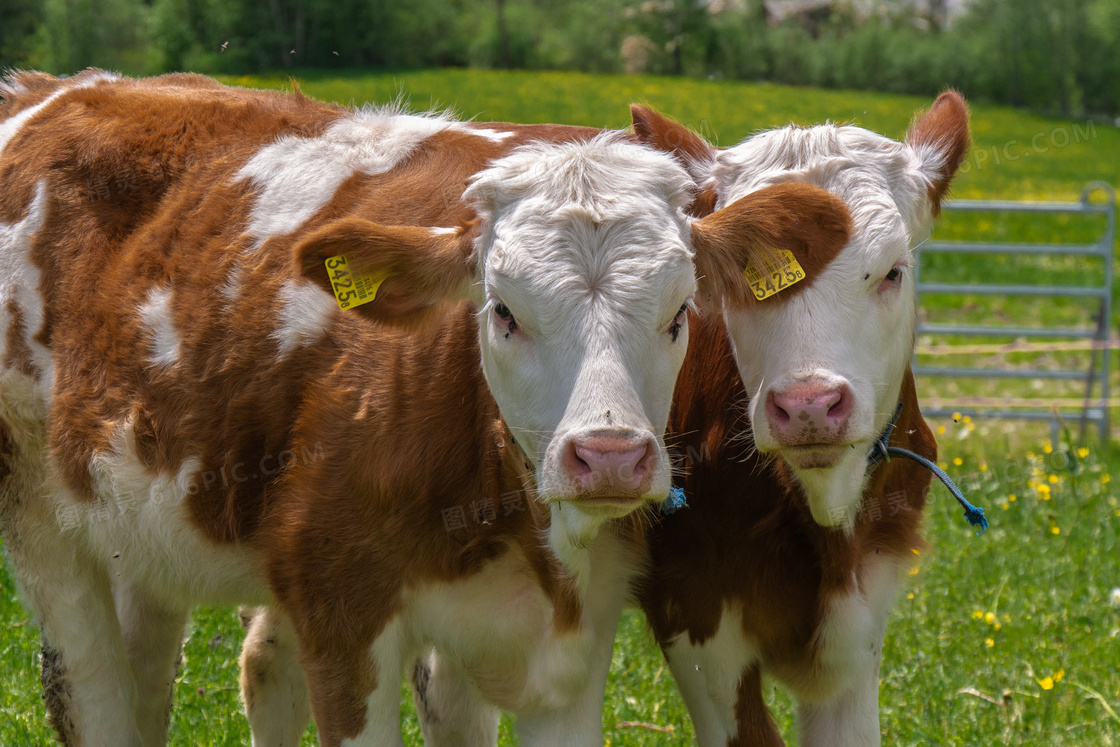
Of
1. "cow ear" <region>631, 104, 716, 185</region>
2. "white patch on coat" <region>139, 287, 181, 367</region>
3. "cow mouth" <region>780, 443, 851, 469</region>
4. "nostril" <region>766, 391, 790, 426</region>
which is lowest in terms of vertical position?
"white patch on coat" <region>139, 287, 181, 367</region>

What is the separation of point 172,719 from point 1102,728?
3.64 m

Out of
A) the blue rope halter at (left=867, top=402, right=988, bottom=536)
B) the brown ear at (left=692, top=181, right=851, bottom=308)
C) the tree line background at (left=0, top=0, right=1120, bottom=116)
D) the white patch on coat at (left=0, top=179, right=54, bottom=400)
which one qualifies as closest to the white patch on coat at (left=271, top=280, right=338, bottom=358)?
the white patch on coat at (left=0, top=179, right=54, bottom=400)

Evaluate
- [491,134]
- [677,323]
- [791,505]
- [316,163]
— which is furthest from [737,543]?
[316,163]

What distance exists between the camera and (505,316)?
9.78 feet

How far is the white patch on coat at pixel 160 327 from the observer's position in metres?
3.85

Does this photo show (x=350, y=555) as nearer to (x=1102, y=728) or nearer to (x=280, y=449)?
(x=280, y=449)

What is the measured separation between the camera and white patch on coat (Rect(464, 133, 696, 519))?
274 cm

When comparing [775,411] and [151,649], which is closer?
[775,411]

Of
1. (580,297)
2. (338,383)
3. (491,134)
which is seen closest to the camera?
(580,297)

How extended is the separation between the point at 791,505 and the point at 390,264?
54.9 inches

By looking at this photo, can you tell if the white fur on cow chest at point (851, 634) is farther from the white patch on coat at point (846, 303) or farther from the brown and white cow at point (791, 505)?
the white patch on coat at point (846, 303)

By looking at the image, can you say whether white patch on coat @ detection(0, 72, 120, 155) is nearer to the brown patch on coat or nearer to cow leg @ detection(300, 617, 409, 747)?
cow leg @ detection(300, 617, 409, 747)

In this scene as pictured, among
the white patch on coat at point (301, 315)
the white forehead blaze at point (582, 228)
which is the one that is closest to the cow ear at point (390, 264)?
the white forehead blaze at point (582, 228)

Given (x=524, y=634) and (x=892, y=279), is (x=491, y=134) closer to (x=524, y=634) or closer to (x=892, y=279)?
(x=892, y=279)
